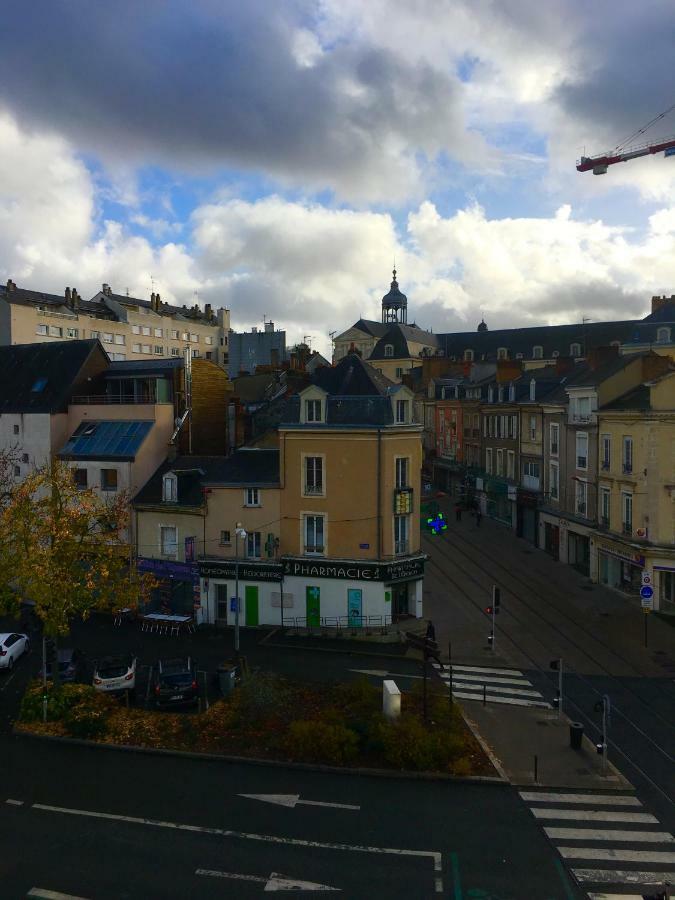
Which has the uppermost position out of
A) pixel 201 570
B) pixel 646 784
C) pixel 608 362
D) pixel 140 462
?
pixel 608 362

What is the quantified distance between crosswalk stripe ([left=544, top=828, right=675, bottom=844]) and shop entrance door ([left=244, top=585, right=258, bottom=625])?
20.4 metres

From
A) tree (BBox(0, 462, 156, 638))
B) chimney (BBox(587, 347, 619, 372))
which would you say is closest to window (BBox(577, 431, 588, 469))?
chimney (BBox(587, 347, 619, 372))

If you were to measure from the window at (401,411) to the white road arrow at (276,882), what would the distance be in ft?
73.4

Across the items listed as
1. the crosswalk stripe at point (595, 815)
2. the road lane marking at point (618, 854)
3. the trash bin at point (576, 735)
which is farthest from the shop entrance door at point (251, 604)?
the road lane marking at point (618, 854)

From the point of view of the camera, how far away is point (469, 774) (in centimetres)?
1802

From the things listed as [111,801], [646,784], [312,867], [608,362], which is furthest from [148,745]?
[608,362]

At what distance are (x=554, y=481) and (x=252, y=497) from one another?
934 inches

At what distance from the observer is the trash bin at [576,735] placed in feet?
64.9

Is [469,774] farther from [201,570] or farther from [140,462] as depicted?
[140,462]

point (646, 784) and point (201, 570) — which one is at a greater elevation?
point (201, 570)

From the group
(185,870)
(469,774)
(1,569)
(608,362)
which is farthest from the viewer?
(608,362)

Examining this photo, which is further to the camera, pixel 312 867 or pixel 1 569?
pixel 1 569

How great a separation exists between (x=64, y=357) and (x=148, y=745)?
31558 millimetres

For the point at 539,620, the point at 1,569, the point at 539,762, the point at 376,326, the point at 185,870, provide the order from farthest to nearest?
the point at 376,326 → the point at 539,620 → the point at 1,569 → the point at 539,762 → the point at 185,870
